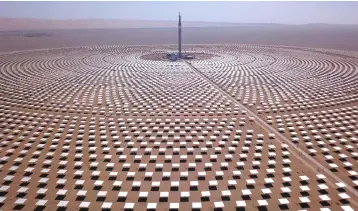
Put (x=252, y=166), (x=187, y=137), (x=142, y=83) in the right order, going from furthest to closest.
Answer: (x=142, y=83)
(x=187, y=137)
(x=252, y=166)

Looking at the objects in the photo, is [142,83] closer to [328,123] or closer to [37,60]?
[328,123]

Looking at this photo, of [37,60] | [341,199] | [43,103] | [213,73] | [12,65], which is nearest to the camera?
[341,199]

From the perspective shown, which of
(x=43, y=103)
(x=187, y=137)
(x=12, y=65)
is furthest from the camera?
(x=12, y=65)

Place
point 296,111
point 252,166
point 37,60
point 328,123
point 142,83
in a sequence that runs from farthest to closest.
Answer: point 37,60 → point 142,83 → point 296,111 → point 328,123 → point 252,166

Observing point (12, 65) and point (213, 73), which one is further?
point (12, 65)

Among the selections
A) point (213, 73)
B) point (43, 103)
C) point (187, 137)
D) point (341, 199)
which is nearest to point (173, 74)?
point (213, 73)

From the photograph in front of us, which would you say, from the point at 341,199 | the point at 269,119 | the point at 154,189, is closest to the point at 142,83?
the point at 269,119

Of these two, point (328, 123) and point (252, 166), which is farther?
point (328, 123)

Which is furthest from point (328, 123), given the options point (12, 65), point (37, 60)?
point (37, 60)

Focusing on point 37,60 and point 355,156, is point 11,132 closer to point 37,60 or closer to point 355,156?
point 355,156
